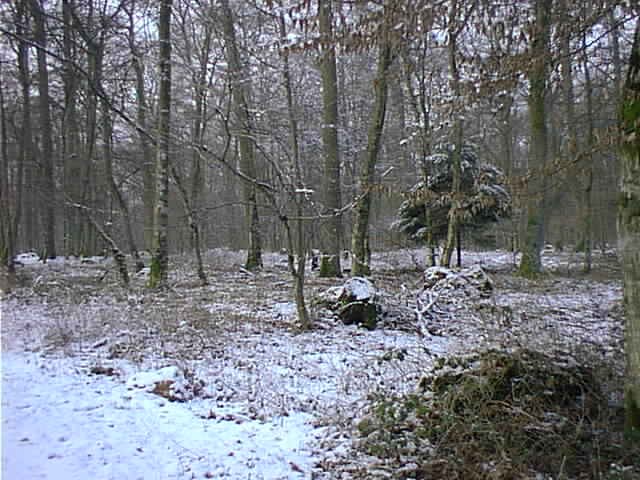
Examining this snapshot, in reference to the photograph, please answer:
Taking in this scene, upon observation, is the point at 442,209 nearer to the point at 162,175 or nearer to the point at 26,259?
the point at 162,175

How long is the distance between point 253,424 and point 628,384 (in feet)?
9.02

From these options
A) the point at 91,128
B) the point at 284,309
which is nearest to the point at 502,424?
the point at 284,309

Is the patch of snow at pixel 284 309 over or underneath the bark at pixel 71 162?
underneath

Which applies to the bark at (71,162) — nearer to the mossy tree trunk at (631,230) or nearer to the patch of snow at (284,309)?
the patch of snow at (284,309)

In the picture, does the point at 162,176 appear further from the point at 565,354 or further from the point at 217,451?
the point at 565,354

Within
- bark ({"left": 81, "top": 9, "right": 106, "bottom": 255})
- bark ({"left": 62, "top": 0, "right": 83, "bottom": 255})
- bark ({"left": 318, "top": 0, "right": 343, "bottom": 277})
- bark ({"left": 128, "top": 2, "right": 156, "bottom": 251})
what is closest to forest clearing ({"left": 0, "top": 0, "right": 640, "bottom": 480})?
Answer: bark ({"left": 318, "top": 0, "right": 343, "bottom": 277})

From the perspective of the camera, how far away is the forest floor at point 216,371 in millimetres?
3301

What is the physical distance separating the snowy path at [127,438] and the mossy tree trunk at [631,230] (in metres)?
2.17

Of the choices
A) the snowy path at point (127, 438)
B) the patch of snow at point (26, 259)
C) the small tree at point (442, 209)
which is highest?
the small tree at point (442, 209)

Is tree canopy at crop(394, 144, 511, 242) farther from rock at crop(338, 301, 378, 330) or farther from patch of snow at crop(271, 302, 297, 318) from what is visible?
rock at crop(338, 301, 378, 330)

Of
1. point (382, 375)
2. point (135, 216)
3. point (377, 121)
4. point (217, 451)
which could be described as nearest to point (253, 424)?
point (217, 451)

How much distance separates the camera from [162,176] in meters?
10.7

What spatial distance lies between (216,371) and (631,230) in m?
4.02

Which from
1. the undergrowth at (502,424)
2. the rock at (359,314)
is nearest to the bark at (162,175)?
the rock at (359,314)
